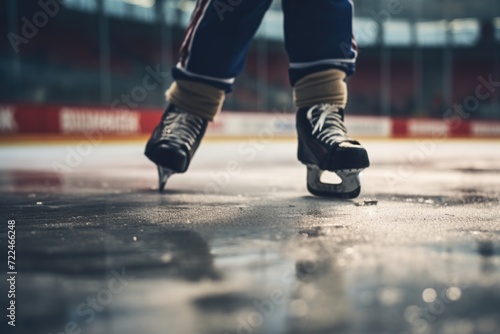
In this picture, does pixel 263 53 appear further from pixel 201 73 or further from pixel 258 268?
pixel 258 268

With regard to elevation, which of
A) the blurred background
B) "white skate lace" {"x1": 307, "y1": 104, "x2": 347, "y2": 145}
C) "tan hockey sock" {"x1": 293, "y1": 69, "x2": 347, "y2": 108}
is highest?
"tan hockey sock" {"x1": 293, "y1": 69, "x2": 347, "y2": 108}

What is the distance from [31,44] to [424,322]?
34.2 ft

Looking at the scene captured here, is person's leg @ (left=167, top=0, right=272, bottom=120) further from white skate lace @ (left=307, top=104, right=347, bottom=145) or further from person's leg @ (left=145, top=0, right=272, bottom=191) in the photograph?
white skate lace @ (left=307, top=104, right=347, bottom=145)

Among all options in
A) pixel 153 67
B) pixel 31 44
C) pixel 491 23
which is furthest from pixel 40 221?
pixel 491 23

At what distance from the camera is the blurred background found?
31.0ft

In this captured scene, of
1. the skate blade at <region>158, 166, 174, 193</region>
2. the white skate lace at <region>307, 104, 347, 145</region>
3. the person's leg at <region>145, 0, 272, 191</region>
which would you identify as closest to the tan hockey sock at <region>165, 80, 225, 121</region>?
the person's leg at <region>145, 0, 272, 191</region>

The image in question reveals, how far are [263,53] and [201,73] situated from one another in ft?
34.5

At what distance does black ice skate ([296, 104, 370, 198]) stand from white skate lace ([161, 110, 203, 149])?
0.79ft

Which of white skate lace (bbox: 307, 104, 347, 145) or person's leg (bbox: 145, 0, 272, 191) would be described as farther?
person's leg (bbox: 145, 0, 272, 191)

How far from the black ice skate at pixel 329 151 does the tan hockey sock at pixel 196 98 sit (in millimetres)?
221

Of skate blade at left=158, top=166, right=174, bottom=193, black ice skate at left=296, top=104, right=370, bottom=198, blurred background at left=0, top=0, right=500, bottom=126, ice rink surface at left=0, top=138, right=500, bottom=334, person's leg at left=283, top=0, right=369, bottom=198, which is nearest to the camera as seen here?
ice rink surface at left=0, top=138, right=500, bottom=334

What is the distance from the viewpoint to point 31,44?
385 inches

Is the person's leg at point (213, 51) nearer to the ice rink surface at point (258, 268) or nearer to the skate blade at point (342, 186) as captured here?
the skate blade at point (342, 186)

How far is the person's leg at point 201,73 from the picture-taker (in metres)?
1.23
